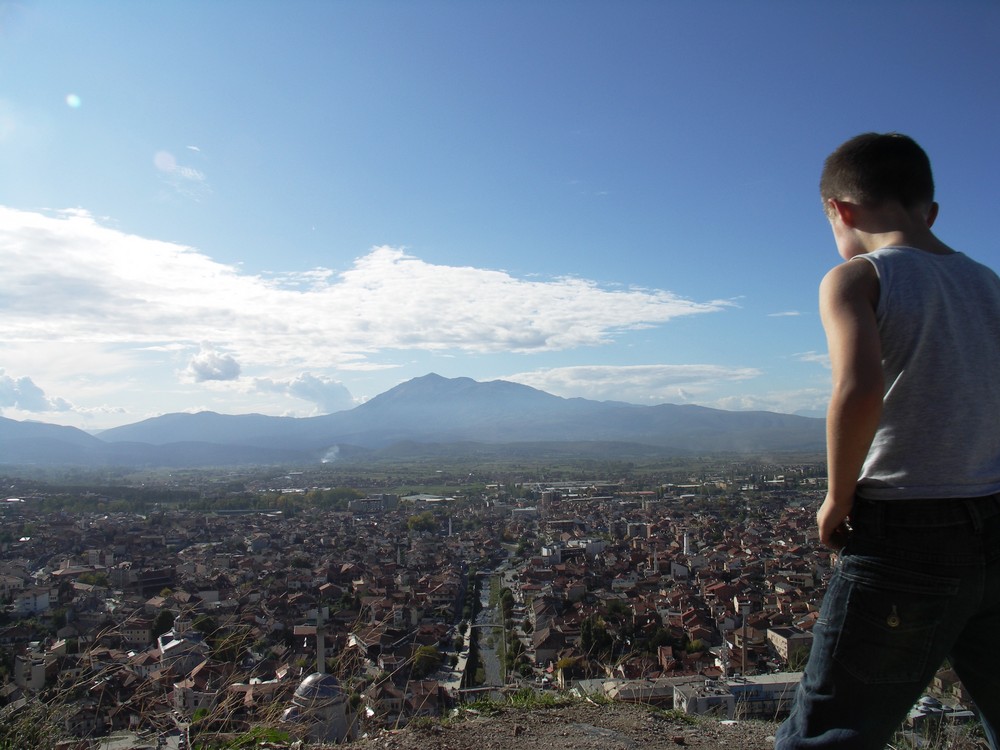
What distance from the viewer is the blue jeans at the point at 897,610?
37.5 inches

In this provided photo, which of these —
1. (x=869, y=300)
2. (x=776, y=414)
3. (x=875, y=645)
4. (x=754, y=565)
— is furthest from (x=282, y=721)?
(x=776, y=414)

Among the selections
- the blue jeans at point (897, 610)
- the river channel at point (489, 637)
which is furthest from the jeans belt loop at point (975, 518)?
the river channel at point (489, 637)

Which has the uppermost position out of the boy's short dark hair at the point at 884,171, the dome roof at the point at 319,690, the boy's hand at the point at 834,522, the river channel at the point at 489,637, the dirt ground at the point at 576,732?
the boy's short dark hair at the point at 884,171

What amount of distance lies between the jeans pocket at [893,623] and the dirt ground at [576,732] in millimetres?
1176

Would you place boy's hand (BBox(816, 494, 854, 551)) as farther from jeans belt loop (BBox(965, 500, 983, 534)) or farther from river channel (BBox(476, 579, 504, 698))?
river channel (BBox(476, 579, 504, 698))

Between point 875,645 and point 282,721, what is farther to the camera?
point 282,721

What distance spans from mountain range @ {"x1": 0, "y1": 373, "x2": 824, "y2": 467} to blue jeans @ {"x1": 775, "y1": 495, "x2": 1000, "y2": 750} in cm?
7091

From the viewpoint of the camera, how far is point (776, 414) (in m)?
120

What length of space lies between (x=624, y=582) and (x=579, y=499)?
19.6 metres

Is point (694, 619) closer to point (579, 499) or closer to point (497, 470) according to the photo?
point (579, 499)

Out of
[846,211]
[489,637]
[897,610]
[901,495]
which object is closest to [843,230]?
[846,211]

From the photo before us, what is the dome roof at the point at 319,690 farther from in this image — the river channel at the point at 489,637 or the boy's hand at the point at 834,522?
the river channel at the point at 489,637

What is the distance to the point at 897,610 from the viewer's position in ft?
3.12

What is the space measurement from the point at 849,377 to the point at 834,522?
0.74ft
